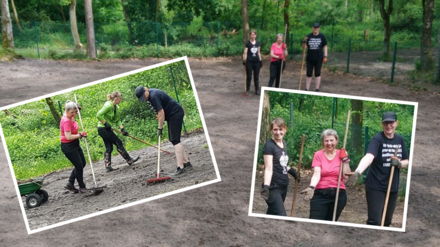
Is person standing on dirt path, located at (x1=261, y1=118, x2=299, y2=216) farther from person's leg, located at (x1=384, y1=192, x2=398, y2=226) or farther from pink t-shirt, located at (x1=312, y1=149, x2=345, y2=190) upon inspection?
person's leg, located at (x1=384, y1=192, x2=398, y2=226)

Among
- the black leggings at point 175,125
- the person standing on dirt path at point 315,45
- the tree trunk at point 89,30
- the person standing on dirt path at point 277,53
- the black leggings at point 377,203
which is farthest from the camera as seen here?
the tree trunk at point 89,30

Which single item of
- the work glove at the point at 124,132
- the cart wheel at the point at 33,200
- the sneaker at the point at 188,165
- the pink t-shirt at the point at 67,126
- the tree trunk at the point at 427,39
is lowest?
the tree trunk at the point at 427,39

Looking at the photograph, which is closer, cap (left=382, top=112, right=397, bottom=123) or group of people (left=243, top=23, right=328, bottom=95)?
cap (left=382, top=112, right=397, bottom=123)

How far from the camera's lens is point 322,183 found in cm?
301

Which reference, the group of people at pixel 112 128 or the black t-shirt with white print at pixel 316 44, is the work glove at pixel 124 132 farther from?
the black t-shirt with white print at pixel 316 44

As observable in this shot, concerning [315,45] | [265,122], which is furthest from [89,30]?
[265,122]

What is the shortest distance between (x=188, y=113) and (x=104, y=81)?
0.53m

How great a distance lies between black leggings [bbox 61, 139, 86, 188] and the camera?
8.17 feet

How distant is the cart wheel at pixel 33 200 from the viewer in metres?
2.45

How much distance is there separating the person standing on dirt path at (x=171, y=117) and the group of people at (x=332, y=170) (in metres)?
0.49

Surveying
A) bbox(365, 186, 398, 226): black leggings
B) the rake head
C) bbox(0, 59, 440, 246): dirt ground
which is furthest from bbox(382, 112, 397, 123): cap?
bbox(0, 59, 440, 246): dirt ground

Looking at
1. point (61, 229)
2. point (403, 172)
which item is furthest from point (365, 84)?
point (61, 229)

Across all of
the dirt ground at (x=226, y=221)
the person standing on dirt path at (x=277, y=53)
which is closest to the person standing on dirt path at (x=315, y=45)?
the person standing on dirt path at (x=277, y=53)

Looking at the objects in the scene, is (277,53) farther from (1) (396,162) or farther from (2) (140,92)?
(2) (140,92)
